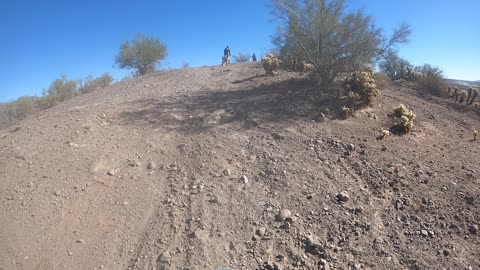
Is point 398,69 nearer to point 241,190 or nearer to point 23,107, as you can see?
point 241,190

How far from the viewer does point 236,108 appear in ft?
30.9

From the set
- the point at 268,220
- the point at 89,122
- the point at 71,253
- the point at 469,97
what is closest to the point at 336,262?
the point at 268,220

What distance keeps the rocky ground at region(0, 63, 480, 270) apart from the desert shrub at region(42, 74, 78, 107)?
34.8 feet

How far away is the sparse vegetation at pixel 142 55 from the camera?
75.7 feet

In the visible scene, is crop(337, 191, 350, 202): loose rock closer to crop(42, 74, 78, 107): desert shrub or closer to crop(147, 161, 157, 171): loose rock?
crop(147, 161, 157, 171): loose rock

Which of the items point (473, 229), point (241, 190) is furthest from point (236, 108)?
point (473, 229)

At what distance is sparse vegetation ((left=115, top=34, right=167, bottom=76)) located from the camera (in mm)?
23062

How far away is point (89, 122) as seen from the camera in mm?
8570

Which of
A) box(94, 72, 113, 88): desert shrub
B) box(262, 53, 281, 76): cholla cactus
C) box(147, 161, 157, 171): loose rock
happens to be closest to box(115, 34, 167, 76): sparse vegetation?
box(94, 72, 113, 88): desert shrub

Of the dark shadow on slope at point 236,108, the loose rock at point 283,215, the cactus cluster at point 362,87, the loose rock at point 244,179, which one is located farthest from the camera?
the cactus cluster at point 362,87

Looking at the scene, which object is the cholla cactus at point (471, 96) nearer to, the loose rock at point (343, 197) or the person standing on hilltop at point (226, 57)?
the loose rock at point (343, 197)

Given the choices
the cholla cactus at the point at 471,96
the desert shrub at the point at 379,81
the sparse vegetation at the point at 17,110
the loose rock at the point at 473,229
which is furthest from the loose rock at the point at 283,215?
the sparse vegetation at the point at 17,110

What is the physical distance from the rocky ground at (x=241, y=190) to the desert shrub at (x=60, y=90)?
1059cm

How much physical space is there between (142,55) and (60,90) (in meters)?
5.63
